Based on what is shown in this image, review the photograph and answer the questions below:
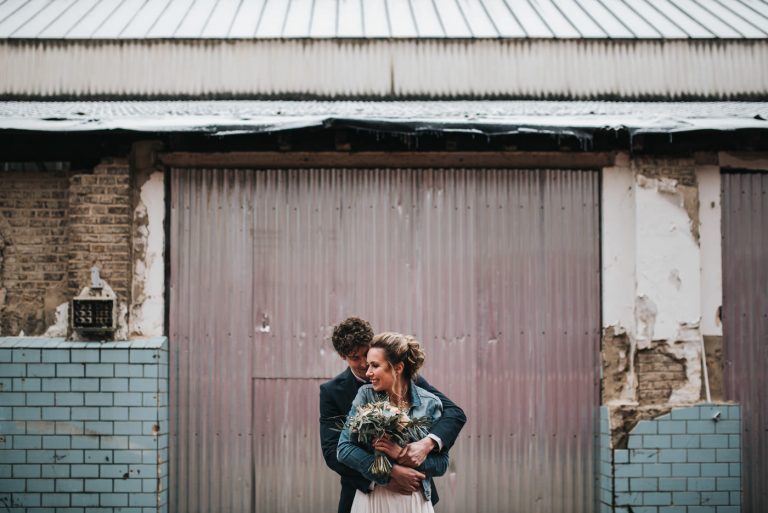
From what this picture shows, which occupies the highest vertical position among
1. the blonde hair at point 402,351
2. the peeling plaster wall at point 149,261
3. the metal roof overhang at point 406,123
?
the metal roof overhang at point 406,123

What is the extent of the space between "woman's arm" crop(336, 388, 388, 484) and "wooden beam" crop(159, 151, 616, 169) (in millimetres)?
3345

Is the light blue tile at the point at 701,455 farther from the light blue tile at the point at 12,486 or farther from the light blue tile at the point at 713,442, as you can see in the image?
the light blue tile at the point at 12,486

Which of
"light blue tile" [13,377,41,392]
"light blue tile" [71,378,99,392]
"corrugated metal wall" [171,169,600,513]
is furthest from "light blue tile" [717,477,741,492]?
"light blue tile" [13,377,41,392]

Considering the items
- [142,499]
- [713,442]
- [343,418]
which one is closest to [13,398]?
[142,499]

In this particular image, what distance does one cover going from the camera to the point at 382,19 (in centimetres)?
835

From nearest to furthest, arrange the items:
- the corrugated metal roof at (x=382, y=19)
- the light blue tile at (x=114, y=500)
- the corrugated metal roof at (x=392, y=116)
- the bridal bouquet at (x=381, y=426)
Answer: the bridal bouquet at (x=381, y=426), the corrugated metal roof at (x=392, y=116), the light blue tile at (x=114, y=500), the corrugated metal roof at (x=382, y=19)

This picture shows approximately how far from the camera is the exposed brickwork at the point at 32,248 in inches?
258

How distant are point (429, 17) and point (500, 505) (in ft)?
17.6

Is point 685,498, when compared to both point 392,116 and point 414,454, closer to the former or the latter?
point 414,454

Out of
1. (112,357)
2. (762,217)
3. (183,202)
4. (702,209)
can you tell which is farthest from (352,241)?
(762,217)

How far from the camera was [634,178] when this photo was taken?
21.6 feet

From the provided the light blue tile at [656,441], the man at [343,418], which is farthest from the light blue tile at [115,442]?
the light blue tile at [656,441]

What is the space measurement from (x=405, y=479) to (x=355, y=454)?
28cm

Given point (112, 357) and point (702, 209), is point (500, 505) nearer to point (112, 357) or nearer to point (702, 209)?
point (702, 209)
